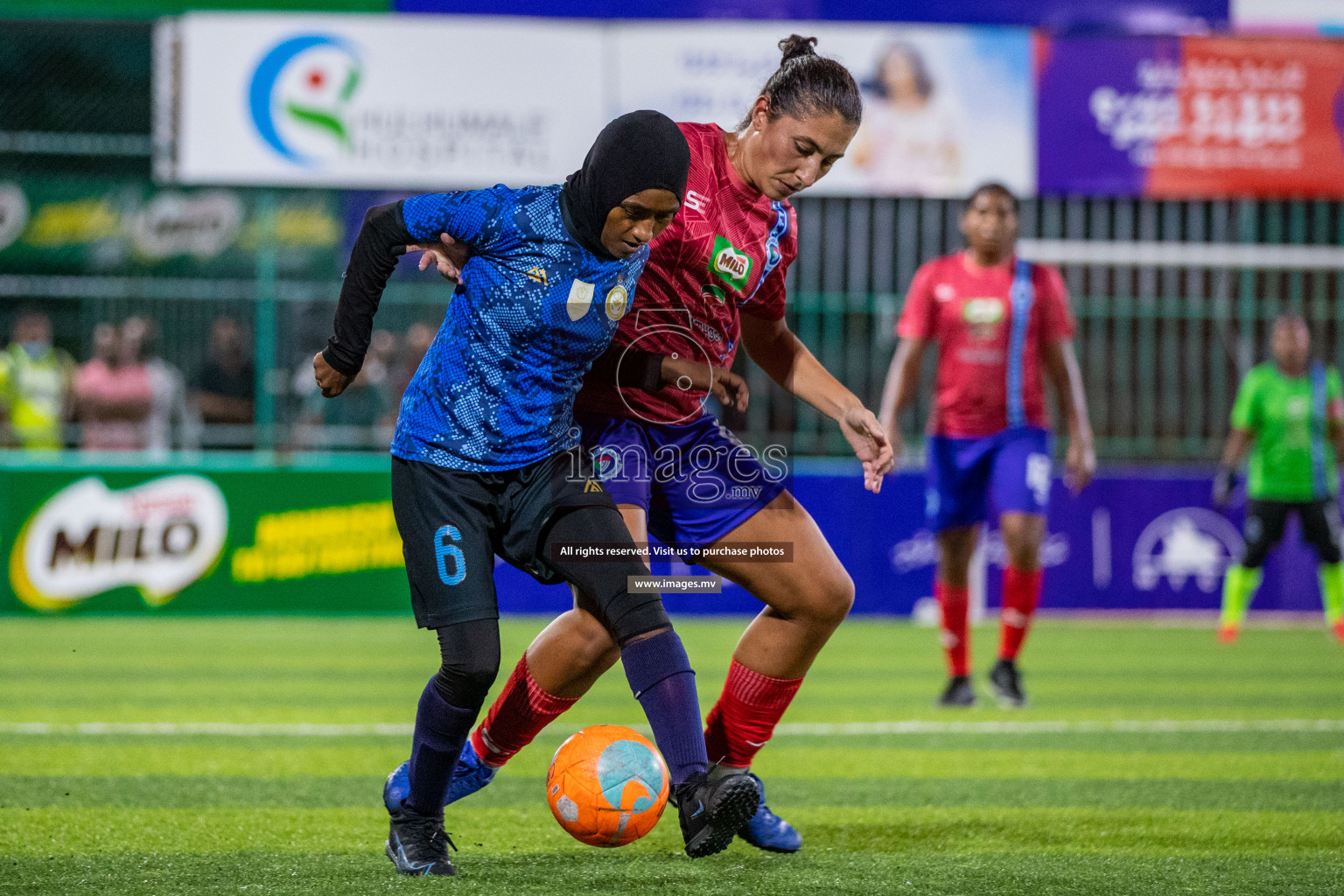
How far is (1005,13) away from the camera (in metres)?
17.8

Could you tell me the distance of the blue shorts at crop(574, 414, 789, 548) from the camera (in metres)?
4.45

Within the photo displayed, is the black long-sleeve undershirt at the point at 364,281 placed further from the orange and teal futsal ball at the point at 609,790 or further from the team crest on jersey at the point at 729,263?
the orange and teal futsal ball at the point at 609,790

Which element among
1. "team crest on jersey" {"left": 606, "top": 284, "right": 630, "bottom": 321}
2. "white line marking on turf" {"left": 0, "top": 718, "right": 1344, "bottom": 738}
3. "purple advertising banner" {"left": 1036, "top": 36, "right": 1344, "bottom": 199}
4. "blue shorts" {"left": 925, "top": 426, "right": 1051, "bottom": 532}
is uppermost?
"purple advertising banner" {"left": 1036, "top": 36, "right": 1344, "bottom": 199}

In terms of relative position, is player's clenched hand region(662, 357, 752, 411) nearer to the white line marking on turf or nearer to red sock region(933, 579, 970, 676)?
the white line marking on turf

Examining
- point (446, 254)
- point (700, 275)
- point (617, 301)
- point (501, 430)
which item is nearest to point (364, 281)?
point (446, 254)

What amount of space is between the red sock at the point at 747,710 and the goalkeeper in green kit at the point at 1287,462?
8176 millimetres

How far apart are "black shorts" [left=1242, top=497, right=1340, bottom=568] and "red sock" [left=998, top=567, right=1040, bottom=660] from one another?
4332 millimetres

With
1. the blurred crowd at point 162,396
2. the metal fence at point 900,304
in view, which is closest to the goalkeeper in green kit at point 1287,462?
the metal fence at point 900,304

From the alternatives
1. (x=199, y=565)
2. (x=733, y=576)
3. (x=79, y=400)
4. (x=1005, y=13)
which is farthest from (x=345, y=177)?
(x=733, y=576)

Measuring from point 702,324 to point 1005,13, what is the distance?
1439cm

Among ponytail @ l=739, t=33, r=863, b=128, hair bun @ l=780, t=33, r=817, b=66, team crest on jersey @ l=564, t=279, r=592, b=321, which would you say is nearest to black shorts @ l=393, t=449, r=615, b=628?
team crest on jersey @ l=564, t=279, r=592, b=321

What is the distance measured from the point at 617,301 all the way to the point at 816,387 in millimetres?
815

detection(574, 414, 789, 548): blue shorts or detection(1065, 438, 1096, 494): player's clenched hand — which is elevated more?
detection(574, 414, 789, 548): blue shorts

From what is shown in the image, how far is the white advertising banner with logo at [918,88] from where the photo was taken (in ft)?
51.1
